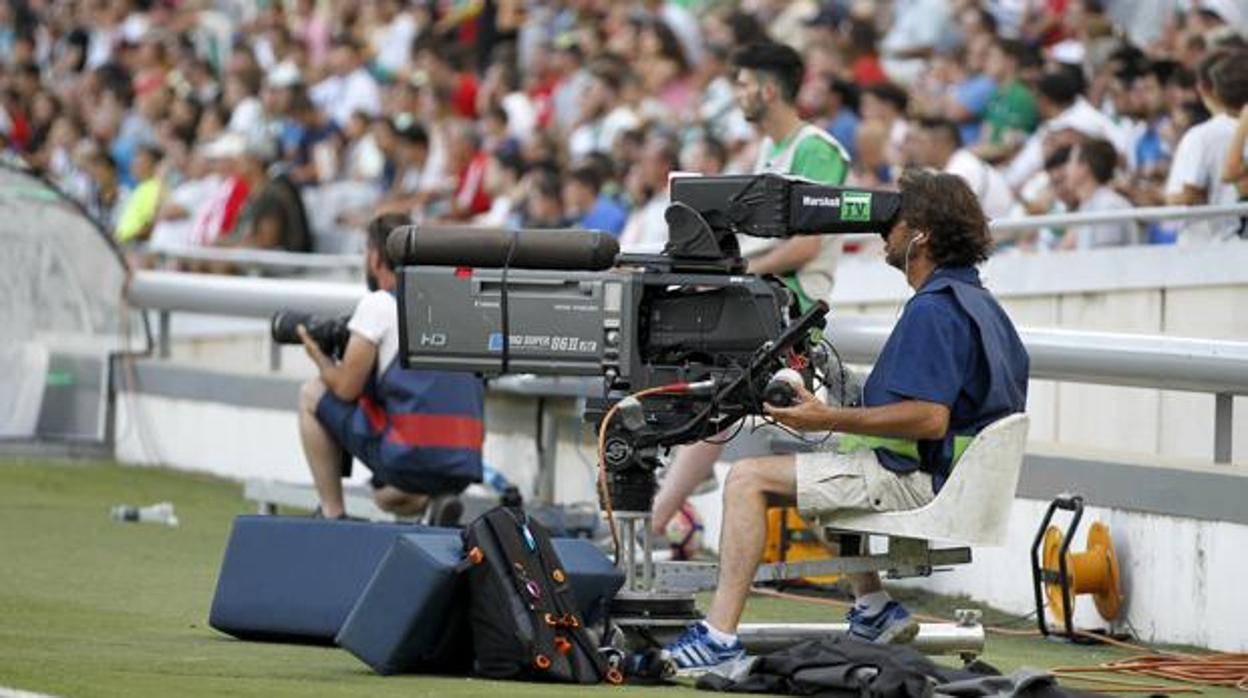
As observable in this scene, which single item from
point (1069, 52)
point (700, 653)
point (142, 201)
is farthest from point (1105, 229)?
point (142, 201)

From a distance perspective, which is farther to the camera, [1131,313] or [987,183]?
[987,183]

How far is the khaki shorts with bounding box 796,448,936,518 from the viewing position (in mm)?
9180

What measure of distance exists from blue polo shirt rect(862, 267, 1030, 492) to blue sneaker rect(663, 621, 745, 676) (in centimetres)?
76

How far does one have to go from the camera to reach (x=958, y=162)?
1633 cm

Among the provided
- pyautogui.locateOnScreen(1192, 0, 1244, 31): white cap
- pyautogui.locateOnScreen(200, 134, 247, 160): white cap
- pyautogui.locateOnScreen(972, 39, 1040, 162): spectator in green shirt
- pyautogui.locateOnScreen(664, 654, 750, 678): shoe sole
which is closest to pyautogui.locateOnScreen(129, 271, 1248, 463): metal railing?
pyautogui.locateOnScreen(664, 654, 750, 678): shoe sole

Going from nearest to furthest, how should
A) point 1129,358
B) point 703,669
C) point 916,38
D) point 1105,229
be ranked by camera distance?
point 703,669, point 1129,358, point 1105,229, point 916,38

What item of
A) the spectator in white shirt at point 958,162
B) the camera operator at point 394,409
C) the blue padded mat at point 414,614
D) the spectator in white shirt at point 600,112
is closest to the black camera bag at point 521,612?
the blue padded mat at point 414,614

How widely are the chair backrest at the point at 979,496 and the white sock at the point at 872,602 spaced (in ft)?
1.47

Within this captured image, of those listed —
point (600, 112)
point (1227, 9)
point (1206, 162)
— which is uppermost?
point (1227, 9)

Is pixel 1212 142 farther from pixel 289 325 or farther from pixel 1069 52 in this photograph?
pixel 1069 52

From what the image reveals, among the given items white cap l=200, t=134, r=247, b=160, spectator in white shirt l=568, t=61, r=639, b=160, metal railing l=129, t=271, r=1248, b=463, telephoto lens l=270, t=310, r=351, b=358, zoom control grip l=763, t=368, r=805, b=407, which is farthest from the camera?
white cap l=200, t=134, r=247, b=160

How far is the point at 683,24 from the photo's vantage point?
22.2 meters

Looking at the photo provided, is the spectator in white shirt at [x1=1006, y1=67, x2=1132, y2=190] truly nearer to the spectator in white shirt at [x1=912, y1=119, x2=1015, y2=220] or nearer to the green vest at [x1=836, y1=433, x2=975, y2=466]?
the spectator in white shirt at [x1=912, y1=119, x2=1015, y2=220]

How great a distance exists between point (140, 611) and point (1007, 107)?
8.18 m
